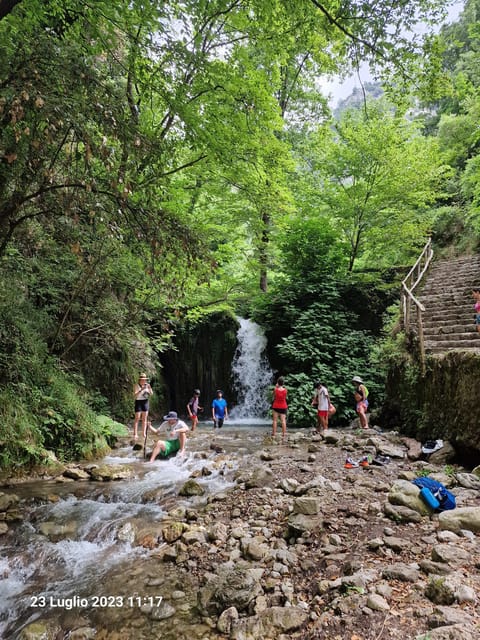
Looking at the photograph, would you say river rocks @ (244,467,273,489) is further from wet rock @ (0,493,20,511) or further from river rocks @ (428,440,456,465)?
wet rock @ (0,493,20,511)

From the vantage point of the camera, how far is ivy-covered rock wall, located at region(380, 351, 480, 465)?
5836 mm

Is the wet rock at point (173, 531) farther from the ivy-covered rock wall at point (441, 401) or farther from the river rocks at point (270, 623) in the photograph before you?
the ivy-covered rock wall at point (441, 401)

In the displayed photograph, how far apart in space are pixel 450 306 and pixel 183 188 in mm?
8447

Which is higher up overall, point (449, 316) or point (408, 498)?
point (449, 316)

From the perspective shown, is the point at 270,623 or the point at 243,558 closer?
the point at 270,623

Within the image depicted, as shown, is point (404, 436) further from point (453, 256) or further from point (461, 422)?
point (453, 256)

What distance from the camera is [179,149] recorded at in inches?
262

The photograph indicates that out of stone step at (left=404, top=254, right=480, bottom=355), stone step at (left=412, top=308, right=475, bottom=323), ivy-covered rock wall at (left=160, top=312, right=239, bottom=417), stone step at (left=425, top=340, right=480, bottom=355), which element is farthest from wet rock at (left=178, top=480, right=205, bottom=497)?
ivy-covered rock wall at (left=160, top=312, right=239, bottom=417)

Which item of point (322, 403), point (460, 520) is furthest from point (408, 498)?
point (322, 403)

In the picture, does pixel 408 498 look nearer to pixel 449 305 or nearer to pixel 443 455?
pixel 443 455

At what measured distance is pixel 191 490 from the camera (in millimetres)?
5539

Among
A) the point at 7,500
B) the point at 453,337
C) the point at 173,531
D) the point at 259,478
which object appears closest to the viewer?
the point at 173,531

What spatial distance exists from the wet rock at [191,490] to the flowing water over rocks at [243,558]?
0.06 ft

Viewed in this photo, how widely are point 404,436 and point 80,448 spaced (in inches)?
285
